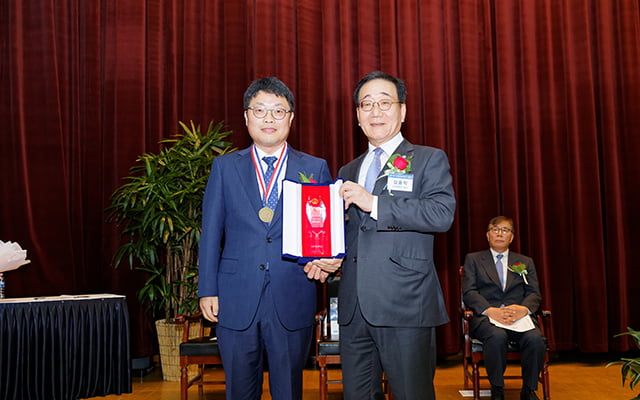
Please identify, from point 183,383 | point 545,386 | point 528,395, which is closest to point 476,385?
point 528,395

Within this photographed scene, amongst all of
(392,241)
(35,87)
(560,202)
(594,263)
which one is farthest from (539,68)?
(35,87)

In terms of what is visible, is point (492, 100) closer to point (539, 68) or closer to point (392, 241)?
point (539, 68)

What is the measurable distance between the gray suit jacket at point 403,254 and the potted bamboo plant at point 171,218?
2.55 m

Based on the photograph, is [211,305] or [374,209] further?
[211,305]

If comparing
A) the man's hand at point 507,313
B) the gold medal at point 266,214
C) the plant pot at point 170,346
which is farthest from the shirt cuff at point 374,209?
the plant pot at point 170,346

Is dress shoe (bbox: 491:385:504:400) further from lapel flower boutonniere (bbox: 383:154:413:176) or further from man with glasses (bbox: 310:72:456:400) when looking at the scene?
lapel flower boutonniere (bbox: 383:154:413:176)

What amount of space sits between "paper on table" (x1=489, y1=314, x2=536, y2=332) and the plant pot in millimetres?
2410

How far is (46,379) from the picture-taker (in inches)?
143

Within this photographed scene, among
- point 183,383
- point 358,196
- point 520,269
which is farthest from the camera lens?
point 520,269

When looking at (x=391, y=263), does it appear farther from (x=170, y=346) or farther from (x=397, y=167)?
(x=170, y=346)

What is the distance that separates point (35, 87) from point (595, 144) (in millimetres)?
5220

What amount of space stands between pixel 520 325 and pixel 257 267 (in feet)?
8.59

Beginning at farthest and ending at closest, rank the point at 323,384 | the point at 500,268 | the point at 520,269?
the point at 500,268 < the point at 520,269 < the point at 323,384

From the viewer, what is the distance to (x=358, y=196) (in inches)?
75.9
